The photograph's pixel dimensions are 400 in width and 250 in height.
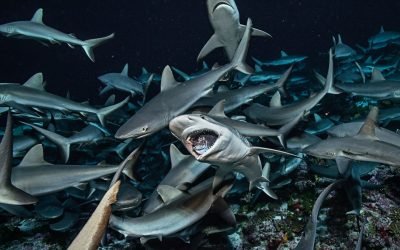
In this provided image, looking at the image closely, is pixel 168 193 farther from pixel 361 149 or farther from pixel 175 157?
pixel 361 149

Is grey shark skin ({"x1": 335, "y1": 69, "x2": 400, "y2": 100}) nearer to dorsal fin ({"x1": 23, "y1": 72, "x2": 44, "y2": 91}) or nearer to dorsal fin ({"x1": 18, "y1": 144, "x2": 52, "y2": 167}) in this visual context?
dorsal fin ({"x1": 18, "y1": 144, "x2": 52, "y2": 167})

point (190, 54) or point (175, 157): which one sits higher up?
point (175, 157)

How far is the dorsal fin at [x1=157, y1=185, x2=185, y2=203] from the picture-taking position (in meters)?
3.33

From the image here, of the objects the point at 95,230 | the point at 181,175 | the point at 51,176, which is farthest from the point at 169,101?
the point at 95,230

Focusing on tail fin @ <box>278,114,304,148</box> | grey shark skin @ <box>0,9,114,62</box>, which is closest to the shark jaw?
tail fin @ <box>278,114,304,148</box>

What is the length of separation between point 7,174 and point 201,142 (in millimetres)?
1412

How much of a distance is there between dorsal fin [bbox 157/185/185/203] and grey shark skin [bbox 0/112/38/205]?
1190 millimetres

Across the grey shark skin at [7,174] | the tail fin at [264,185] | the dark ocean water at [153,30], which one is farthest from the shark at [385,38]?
the dark ocean water at [153,30]

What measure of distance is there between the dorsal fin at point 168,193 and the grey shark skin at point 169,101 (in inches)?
23.5

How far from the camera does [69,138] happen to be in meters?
4.90

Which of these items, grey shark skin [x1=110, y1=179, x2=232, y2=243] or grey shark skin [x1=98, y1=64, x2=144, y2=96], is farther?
grey shark skin [x1=98, y1=64, x2=144, y2=96]

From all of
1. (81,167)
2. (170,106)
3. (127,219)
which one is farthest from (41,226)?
(170,106)

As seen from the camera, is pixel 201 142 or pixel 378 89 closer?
pixel 201 142

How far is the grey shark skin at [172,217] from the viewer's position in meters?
3.13
